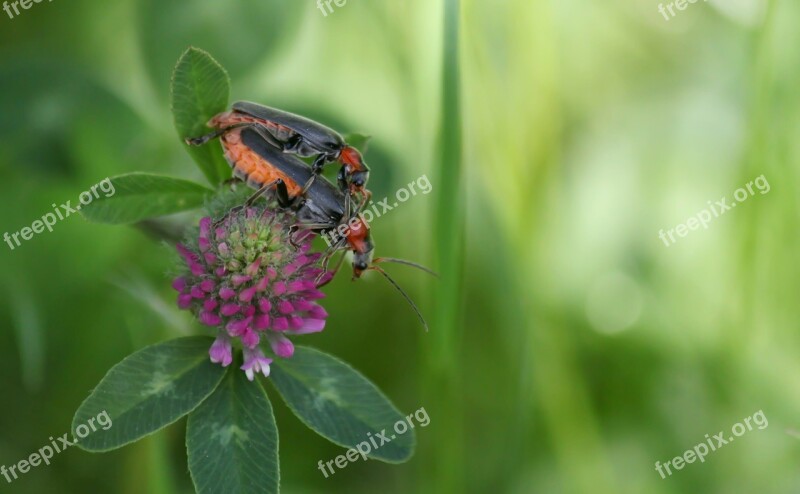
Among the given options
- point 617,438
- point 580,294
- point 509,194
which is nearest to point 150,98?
point 509,194

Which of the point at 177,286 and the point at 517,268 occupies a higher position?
the point at 517,268

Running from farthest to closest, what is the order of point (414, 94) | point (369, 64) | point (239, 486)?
point (369, 64)
point (414, 94)
point (239, 486)

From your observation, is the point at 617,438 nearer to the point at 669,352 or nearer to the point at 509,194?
the point at 669,352

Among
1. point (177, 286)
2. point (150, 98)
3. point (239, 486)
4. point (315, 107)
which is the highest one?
point (150, 98)

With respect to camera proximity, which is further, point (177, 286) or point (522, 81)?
point (522, 81)

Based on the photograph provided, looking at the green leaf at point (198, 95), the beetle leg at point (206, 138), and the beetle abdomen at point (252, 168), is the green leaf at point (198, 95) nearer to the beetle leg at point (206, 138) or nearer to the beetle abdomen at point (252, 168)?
the beetle leg at point (206, 138)

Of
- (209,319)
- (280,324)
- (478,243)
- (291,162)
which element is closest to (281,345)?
(280,324)
